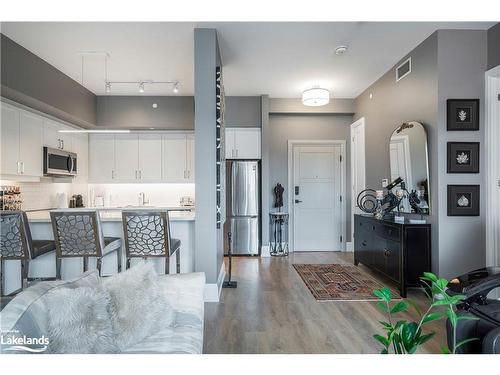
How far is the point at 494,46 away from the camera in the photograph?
3100 millimetres

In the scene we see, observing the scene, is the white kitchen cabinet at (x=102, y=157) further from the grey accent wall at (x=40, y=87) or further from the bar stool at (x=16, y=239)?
the bar stool at (x=16, y=239)

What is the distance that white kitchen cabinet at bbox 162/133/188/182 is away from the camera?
5750 mm

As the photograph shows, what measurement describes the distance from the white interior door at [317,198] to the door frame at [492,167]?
2842mm

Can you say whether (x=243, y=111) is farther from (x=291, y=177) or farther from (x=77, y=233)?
(x=77, y=233)

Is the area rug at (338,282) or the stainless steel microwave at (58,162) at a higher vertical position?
the stainless steel microwave at (58,162)

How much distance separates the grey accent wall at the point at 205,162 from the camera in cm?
318

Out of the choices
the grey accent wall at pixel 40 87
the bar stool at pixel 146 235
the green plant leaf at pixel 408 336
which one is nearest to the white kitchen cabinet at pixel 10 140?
the grey accent wall at pixel 40 87

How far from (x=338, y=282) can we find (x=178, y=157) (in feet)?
11.6

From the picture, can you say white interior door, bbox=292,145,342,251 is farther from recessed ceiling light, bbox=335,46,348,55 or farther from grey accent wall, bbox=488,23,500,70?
grey accent wall, bbox=488,23,500,70

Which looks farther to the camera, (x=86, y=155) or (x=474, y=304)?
(x=86, y=155)
